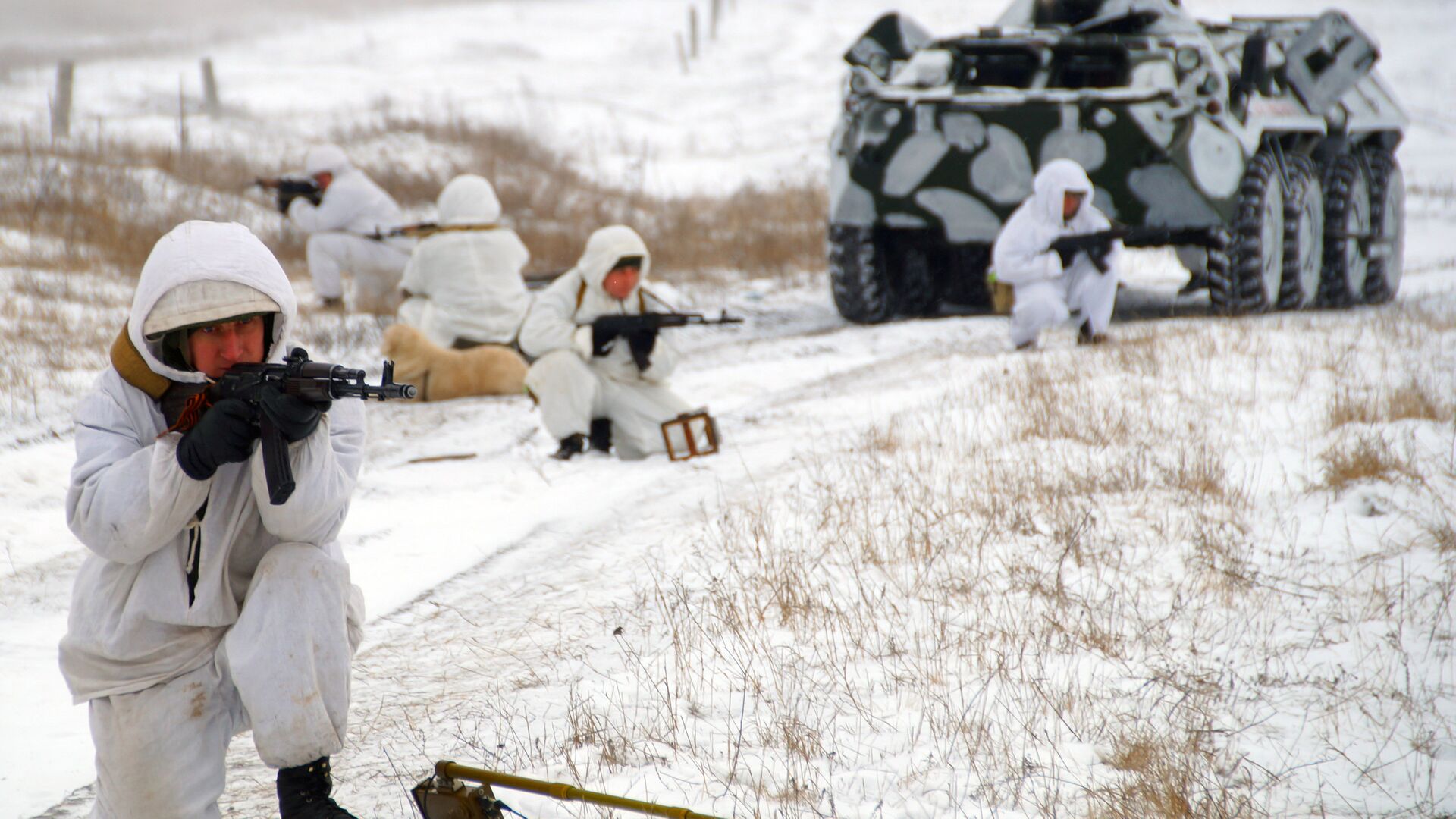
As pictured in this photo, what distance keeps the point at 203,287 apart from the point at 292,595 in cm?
58

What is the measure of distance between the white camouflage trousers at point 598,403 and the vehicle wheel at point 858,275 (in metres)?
3.63

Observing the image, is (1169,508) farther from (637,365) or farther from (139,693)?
(139,693)

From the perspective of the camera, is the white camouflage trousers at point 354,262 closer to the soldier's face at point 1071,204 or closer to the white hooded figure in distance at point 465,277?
the white hooded figure in distance at point 465,277

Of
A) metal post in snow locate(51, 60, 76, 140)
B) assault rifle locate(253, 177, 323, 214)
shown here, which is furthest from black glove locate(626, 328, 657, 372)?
metal post in snow locate(51, 60, 76, 140)

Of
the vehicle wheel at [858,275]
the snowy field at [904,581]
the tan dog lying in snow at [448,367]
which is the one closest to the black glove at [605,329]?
the snowy field at [904,581]

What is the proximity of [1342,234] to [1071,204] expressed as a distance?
337cm

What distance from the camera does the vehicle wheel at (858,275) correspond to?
941cm

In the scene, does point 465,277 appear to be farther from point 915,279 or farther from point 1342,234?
point 1342,234

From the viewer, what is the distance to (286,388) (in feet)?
7.19

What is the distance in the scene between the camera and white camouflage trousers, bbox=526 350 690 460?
5875mm

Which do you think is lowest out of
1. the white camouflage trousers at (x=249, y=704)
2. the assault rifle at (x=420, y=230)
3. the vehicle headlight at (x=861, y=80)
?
the white camouflage trousers at (x=249, y=704)

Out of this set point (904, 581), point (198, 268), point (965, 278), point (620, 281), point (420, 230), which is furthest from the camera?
point (965, 278)

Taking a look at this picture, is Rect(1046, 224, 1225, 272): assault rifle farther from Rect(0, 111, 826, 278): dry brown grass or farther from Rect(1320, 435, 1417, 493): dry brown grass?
Rect(0, 111, 826, 278): dry brown grass

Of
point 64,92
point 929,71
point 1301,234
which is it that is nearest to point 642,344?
point 929,71
